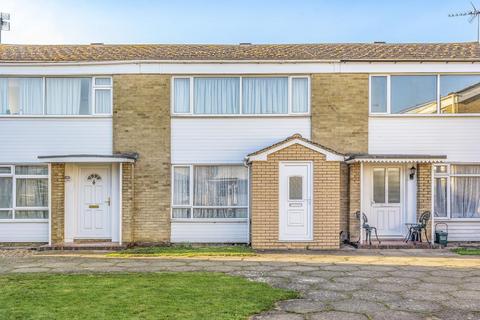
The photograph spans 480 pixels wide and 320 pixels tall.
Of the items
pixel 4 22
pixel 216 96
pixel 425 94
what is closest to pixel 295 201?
pixel 216 96

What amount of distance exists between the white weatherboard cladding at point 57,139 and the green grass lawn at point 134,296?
19.2 ft

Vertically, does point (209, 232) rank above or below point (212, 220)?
below

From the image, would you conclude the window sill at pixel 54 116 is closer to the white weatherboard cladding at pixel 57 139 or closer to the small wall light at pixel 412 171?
the white weatherboard cladding at pixel 57 139

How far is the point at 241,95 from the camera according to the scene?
14.8 metres

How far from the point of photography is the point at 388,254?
12.4m

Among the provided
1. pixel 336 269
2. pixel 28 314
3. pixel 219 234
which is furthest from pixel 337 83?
pixel 28 314

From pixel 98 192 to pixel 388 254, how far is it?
7939 mm

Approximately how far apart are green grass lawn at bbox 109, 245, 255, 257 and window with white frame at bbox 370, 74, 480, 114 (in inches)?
217

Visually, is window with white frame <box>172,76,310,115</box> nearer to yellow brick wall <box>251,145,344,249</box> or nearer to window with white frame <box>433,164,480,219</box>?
yellow brick wall <box>251,145,344,249</box>

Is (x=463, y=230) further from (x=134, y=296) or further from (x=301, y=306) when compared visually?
(x=134, y=296)

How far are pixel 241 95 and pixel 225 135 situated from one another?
123 cm

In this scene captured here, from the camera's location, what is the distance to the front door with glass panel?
47.4 ft

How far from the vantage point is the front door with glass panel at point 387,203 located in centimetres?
1446

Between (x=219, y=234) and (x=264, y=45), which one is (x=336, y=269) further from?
(x=264, y=45)
